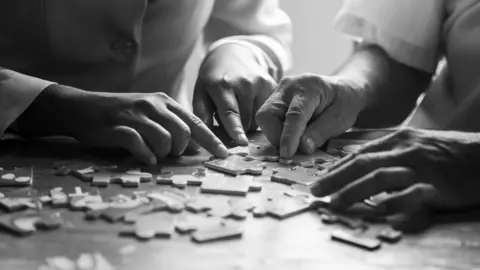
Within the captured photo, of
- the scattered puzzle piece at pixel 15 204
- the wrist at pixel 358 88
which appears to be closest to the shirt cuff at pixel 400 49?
the wrist at pixel 358 88

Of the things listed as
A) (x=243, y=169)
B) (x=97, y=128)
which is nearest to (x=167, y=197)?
(x=243, y=169)

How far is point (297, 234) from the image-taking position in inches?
32.7

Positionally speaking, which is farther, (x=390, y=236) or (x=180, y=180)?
(x=180, y=180)

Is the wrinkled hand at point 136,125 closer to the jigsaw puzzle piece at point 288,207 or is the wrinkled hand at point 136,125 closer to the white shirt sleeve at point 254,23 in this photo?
the jigsaw puzzle piece at point 288,207

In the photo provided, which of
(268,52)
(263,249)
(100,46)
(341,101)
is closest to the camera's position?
(263,249)

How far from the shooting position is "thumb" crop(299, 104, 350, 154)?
1312 mm

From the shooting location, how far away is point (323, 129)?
137cm

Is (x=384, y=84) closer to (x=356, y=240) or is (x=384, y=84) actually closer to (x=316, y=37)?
(x=356, y=240)

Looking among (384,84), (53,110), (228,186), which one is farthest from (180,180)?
(384,84)

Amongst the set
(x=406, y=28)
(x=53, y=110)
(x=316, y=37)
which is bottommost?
(x=316, y=37)

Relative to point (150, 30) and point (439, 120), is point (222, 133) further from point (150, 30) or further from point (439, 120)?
point (439, 120)

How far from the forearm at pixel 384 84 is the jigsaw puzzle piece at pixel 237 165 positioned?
1.70 ft

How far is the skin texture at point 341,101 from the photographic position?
131cm

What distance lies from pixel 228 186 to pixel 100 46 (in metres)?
0.72
